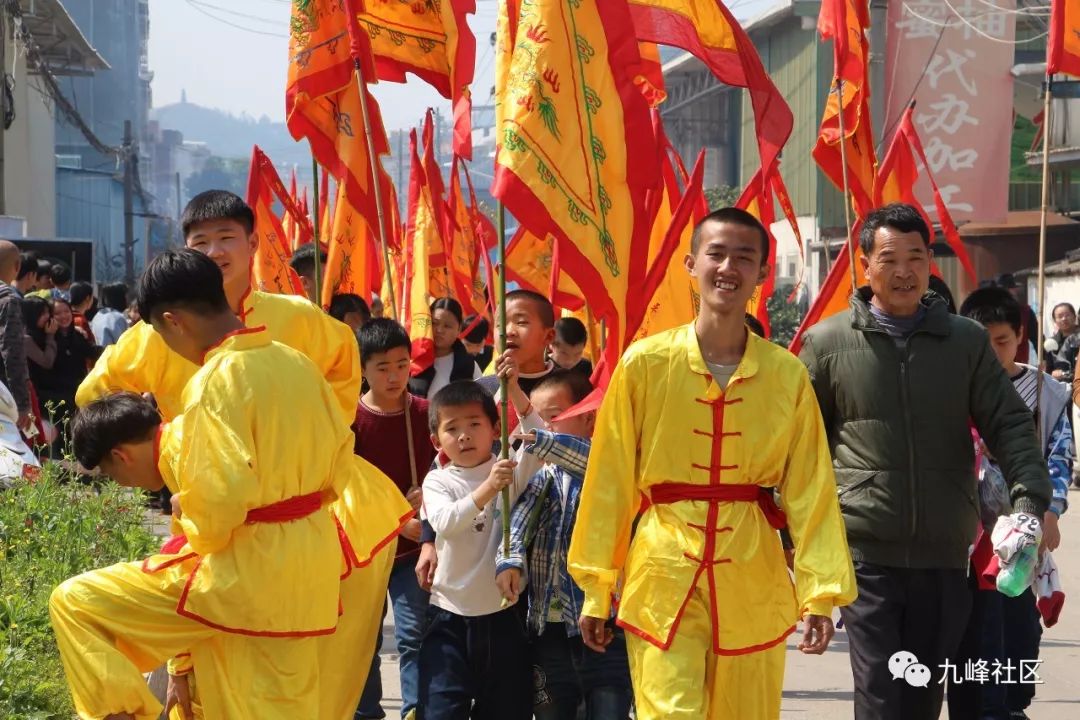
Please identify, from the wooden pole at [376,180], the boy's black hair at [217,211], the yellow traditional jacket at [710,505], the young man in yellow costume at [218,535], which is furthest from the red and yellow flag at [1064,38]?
the young man in yellow costume at [218,535]

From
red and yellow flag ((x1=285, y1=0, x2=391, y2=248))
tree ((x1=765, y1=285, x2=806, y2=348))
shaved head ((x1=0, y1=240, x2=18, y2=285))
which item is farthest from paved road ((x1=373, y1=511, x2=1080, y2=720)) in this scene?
tree ((x1=765, y1=285, x2=806, y2=348))

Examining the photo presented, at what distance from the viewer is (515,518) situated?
17.4 ft

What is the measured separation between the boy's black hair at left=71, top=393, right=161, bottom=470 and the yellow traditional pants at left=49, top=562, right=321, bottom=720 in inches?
13.4

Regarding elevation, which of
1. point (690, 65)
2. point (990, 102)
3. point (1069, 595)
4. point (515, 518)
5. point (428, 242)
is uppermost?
point (690, 65)

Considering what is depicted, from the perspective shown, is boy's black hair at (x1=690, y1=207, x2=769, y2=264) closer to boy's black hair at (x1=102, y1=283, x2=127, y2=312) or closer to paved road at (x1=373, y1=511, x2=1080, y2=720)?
paved road at (x1=373, y1=511, x2=1080, y2=720)

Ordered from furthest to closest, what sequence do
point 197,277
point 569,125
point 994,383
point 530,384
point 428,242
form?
point 428,242 → point 530,384 → point 569,125 → point 994,383 → point 197,277

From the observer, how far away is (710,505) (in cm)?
450

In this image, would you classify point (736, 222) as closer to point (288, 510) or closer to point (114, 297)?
point (288, 510)

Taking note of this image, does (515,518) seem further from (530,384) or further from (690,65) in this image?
(690,65)

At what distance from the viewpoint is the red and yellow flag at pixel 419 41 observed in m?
8.20

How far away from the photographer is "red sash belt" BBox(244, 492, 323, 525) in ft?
14.2

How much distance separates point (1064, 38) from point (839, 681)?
294cm

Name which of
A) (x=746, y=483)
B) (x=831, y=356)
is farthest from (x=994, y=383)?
(x=746, y=483)

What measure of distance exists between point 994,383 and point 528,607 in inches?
A: 64.7
